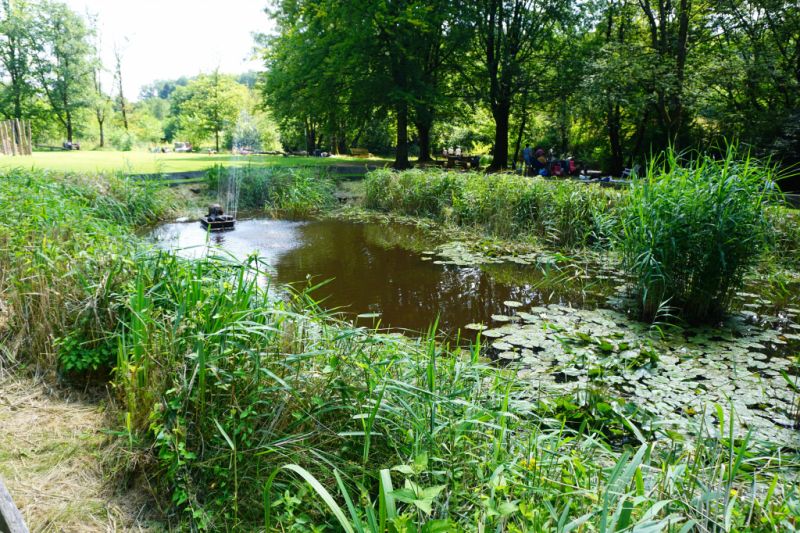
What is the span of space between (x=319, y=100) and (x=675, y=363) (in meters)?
16.1

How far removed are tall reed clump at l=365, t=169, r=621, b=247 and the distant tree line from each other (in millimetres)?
6388

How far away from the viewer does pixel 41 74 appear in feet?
118

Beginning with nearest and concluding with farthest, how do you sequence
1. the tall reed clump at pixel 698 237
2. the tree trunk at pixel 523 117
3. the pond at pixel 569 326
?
the pond at pixel 569 326 → the tall reed clump at pixel 698 237 → the tree trunk at pixel 523 117

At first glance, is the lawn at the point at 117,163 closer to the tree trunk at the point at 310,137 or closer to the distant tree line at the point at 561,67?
the distant tree line at the point at 561,67

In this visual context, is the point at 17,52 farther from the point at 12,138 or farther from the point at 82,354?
the point at 82,354

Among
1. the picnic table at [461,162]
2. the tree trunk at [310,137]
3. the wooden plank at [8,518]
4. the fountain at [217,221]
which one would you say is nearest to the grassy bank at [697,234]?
the wooden plank at [8,518]

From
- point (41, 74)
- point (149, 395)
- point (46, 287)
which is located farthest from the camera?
point (41, 74)

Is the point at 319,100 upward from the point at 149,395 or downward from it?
upward

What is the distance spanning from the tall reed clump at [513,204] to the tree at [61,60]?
1357 inches

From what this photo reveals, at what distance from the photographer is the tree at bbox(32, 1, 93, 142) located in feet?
117

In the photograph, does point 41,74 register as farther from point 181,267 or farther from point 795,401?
point 795,401

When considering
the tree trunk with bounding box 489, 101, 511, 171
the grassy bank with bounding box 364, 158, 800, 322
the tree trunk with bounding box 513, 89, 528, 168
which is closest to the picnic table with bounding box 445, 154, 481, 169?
the tree trunk with bounding box 489, 101, 511, 171

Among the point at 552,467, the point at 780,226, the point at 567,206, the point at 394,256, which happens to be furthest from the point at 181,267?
the point at 780,226

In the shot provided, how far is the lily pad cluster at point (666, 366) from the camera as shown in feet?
10.8
